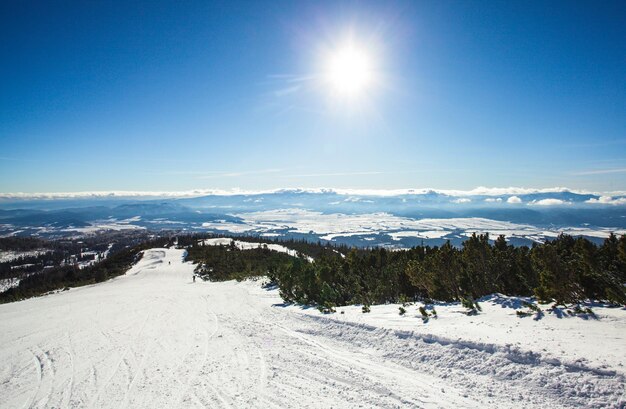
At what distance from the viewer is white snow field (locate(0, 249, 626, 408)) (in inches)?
216

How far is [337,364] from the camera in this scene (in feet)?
24.8

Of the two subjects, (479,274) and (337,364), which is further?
(479,274)

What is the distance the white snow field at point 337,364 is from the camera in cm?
548

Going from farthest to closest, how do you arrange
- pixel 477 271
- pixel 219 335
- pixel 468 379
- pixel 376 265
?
pixel 376 265 → pixel 477 271 → pixel 219 335 → pixel 468 379

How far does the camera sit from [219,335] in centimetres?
1071

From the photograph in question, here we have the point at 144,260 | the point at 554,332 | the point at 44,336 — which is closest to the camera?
the point at 554,332

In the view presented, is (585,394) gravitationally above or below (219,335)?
above

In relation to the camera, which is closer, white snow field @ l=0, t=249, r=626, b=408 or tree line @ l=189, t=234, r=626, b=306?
white snow field @ l=0, t=249, r=626, b=408

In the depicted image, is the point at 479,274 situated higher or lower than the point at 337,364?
higher

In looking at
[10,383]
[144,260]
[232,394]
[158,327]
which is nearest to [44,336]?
[158,327]

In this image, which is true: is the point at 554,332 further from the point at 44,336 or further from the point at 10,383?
the point at 44,336

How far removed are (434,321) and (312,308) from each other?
20.6ft

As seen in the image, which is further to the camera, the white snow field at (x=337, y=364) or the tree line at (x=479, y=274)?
the tree line at (x=479, y=274)

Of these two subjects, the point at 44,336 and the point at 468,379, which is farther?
the point at 44,336
